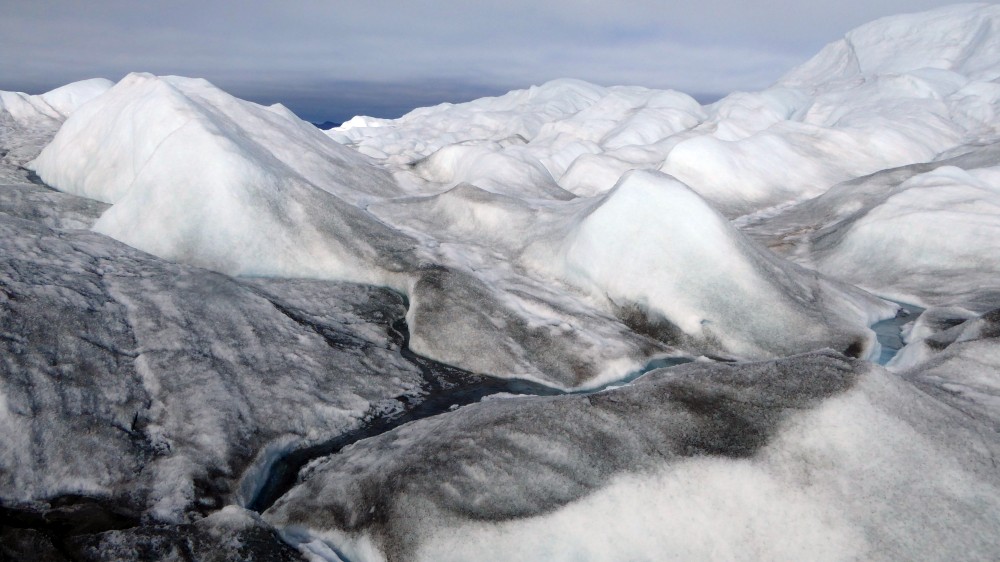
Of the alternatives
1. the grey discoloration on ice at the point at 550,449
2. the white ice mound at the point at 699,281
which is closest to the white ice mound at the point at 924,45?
the white ice mound at the point at 699,281

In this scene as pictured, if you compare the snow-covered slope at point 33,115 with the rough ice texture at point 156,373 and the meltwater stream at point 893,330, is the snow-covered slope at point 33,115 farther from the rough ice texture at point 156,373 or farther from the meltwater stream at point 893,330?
the meltwater stream at point 893,330

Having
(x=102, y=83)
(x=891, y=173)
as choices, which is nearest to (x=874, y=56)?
(x=891, y=173)

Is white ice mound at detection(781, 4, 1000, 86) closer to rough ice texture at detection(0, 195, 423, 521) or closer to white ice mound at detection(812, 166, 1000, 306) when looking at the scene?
white ice mound at detection(812, 166, 1000, 306)

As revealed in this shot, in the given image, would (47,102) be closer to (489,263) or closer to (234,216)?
(234,216)

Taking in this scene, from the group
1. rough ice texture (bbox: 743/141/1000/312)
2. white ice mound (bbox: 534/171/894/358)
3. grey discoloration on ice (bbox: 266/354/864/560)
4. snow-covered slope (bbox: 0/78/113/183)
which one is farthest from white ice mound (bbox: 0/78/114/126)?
grey discoloration on ice (bbox: 266/354/864/560)

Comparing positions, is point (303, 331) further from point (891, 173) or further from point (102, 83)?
point (102, 83)
